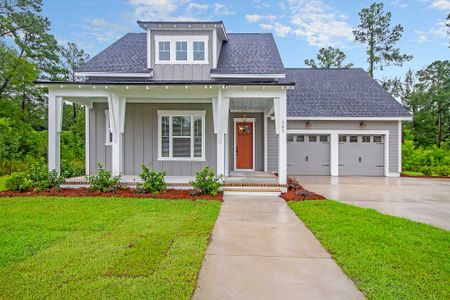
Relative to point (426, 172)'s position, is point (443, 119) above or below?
above

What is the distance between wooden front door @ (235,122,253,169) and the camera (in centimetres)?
1380

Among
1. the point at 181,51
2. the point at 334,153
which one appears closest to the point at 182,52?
the point at 181,51

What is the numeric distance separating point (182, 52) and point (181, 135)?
3.17m

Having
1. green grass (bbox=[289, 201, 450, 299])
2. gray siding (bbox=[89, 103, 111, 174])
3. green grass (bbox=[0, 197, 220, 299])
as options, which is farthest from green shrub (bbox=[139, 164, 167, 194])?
green grass (bbox=[289, 201, 450, 299])

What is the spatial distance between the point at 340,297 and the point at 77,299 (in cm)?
246

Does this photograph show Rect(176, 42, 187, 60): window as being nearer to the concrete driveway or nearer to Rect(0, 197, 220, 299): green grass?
Rect(0, 197, 220, 299): green grass

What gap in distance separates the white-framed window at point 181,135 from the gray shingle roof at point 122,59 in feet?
6.79

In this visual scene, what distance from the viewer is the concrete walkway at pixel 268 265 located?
2.87m

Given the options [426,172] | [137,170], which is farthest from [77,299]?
[426,172]

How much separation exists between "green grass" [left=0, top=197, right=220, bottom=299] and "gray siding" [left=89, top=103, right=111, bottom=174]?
4368 millimetres

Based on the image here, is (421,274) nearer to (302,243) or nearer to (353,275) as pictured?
(353,275)

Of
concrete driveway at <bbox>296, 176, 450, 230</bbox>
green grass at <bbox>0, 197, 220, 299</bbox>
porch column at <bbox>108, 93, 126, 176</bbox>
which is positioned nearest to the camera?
green grass at <bbox>0, 197, 220, 299</bbox>

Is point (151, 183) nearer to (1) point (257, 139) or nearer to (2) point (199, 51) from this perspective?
(2) point (199, 51)

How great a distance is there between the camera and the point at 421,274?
319 centimetres
